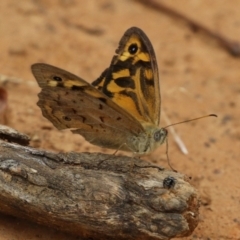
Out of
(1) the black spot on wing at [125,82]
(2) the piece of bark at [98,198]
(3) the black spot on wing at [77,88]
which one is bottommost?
(2) the piece of bark at [98,198]

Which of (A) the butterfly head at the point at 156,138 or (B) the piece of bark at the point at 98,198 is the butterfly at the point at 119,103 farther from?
(B) the piece of bark at the point at 98,198

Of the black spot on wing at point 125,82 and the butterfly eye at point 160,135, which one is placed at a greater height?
the black spot on wing at point 125,82

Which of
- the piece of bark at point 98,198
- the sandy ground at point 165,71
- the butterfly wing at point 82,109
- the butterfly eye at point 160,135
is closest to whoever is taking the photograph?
the piece of bark at point 98,198

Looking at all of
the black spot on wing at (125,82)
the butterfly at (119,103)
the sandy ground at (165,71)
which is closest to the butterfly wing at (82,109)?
the butterfly at (119,103)

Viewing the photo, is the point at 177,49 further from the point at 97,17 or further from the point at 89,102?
the point at 89,102

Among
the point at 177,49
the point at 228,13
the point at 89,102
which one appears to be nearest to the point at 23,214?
the point at 89,102

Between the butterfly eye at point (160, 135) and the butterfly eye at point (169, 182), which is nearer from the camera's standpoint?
the butterfly eye at point (169, 182)

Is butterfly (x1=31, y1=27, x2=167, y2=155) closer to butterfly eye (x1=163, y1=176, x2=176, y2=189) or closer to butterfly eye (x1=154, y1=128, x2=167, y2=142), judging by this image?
butterfly eye (x1=154, y1=128, x2=167, y2=142)
